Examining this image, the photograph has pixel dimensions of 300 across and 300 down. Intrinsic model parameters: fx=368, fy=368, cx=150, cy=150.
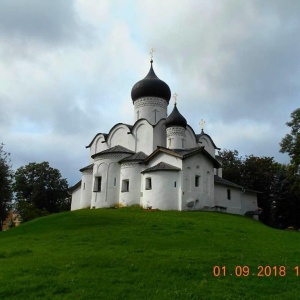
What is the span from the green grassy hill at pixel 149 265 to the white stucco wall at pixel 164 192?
1049 cm

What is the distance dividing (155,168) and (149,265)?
17.8m

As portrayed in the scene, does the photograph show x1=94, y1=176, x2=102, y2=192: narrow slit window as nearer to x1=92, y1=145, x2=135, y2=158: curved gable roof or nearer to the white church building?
the white church building

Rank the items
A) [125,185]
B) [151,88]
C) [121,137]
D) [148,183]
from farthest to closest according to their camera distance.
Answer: [151,88]
[121,137]
[125,185]
[148,183]

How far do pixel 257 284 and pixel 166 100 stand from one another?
2758cm

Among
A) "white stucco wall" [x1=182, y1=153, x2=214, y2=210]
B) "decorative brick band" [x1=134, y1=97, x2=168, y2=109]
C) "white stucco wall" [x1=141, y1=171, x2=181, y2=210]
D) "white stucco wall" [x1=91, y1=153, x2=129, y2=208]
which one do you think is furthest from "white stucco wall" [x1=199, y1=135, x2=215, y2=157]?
"white stucco wall" [x1=141, y1=171, x2=181, y2=210]

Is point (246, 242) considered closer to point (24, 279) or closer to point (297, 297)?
point (297, 297)

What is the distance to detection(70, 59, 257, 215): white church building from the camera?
27406 millimetres

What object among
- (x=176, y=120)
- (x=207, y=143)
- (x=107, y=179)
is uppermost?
(x=176, y=120)

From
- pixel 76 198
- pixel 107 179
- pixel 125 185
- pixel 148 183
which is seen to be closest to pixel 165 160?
pixel 148 183

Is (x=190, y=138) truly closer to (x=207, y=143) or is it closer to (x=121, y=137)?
(x=207, y=143)

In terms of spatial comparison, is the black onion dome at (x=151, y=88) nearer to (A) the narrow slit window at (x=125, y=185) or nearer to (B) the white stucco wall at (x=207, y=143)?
(B) the white stucco wall at (x=207, y=143)

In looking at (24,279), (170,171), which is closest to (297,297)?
(24,279)

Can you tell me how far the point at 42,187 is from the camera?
4381 cm

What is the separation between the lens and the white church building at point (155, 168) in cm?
2741
